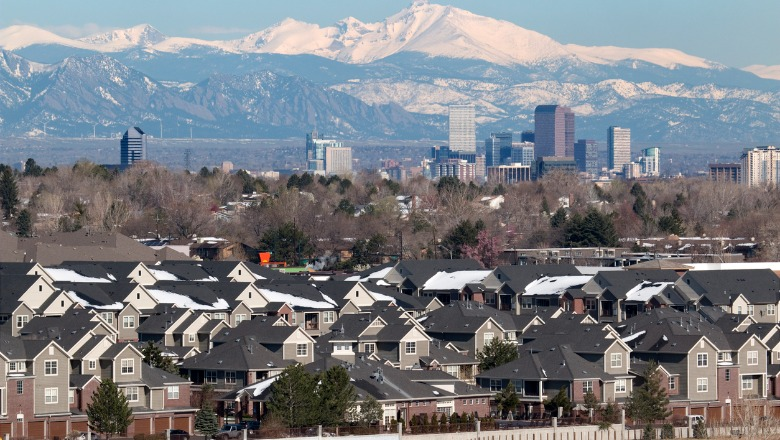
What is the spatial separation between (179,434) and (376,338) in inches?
632

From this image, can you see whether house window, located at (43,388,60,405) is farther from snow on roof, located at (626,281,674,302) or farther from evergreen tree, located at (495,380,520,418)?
snow on roof, located at (626,281,674,302)

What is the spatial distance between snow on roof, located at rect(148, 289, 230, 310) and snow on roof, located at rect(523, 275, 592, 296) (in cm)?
1831

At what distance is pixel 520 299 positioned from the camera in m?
93.4

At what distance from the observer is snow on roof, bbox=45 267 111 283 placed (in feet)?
277

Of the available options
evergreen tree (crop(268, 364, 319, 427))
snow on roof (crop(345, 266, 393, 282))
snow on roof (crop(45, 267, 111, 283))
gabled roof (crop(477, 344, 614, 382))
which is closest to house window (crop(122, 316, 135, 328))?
snow on roof (crop(45, 267, 111, 283))

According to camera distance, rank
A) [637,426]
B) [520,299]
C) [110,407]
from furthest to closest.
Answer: [520,299], [637,426], [110,407]

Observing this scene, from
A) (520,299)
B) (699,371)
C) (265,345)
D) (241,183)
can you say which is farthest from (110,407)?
(241,183)

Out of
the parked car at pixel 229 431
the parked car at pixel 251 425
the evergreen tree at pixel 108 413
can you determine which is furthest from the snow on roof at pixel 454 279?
the evergreen tree at pixel 108 413

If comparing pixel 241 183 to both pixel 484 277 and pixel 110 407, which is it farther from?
pixel 110 407

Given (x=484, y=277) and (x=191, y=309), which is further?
(x=484, y=277)

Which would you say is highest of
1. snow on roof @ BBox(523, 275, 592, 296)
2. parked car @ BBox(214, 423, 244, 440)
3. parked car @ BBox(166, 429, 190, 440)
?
snow on roof @ BBox(523, 275, 592, 296)

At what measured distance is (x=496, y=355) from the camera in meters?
69.4

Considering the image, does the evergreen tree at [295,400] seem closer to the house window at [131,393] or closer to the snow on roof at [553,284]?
the house window at [131,393]

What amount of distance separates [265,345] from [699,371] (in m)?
15.7
